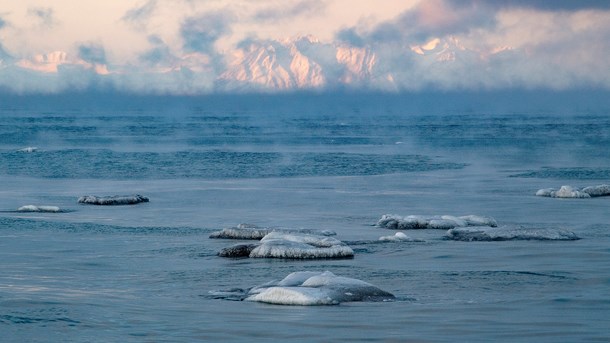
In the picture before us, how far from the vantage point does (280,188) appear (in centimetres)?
4338

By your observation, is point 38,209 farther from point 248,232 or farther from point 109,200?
point 248,232

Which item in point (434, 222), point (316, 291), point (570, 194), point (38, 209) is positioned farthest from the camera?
point (570, 194)

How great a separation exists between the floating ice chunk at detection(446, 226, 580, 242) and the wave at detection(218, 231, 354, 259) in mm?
3772

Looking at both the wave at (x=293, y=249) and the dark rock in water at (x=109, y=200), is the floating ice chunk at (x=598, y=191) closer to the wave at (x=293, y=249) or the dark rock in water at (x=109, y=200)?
the dark rock in water at (x=109, y=200)

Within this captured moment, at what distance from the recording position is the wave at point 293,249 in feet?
72.8

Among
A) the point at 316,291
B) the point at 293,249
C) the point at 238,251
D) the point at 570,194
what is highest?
the point at 316,291

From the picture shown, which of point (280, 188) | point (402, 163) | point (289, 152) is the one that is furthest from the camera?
point (289, 152)

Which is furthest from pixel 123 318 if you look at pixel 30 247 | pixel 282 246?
pixel 30 247

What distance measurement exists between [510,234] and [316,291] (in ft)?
31.4

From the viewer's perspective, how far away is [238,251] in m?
22.7

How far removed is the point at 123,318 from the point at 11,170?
4285 centimetres

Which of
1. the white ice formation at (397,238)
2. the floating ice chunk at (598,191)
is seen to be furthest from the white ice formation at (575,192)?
the white ice formation at (397,238)

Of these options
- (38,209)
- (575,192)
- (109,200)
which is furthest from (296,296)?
(575,192)

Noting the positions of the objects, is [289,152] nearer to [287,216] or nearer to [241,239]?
[287,216]
